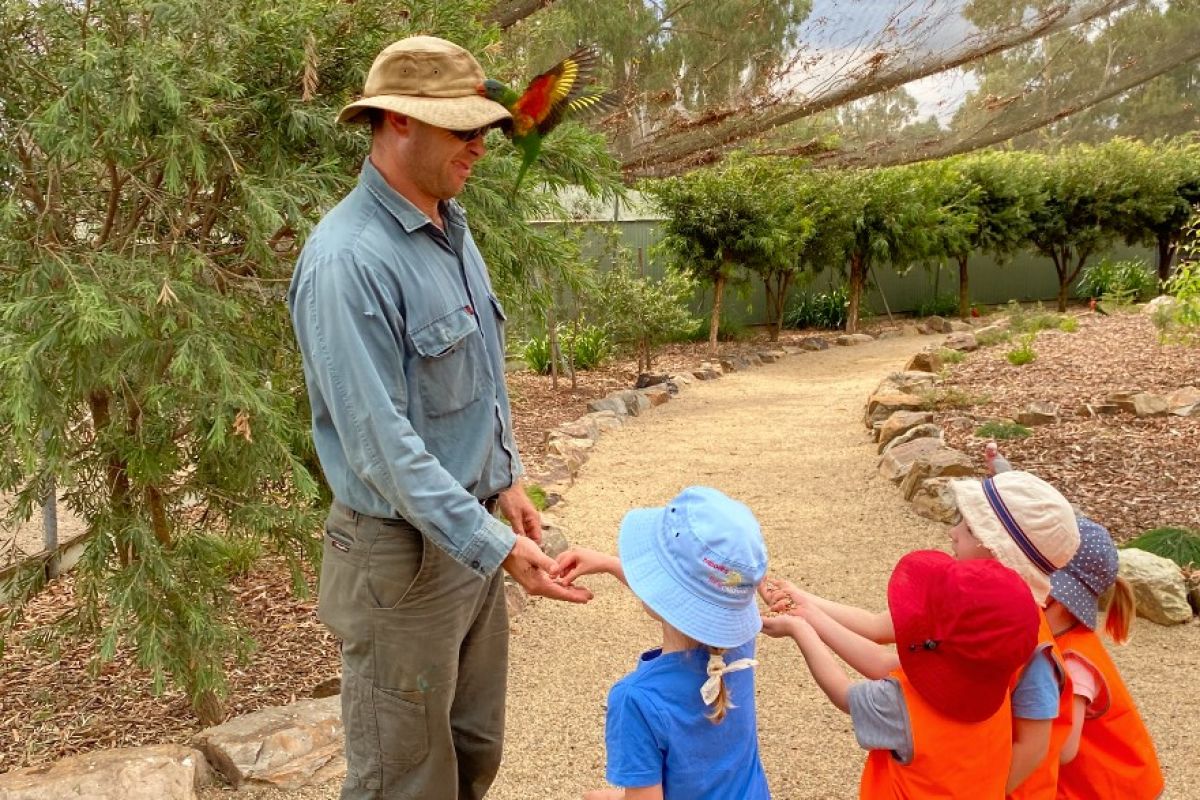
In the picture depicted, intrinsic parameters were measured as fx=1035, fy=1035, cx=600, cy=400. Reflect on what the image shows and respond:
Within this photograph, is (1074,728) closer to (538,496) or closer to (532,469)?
(538,496)

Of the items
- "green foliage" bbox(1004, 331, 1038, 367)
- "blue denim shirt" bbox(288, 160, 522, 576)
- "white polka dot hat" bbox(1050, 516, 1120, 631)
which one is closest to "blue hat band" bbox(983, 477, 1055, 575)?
"white polka dot hat" bbox(1050, 516, 1120, 631)

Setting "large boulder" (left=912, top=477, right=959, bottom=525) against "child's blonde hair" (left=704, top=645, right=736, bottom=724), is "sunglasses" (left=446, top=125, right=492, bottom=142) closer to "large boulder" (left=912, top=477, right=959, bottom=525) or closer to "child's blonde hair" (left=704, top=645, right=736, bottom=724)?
"child's blonde hair" (left=704, top=645, right=736, bottom=724)

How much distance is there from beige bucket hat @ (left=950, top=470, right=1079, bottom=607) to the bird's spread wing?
1302 mm

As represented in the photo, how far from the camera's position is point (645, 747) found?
5.73 ft

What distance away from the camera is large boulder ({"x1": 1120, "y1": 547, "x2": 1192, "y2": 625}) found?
411cm

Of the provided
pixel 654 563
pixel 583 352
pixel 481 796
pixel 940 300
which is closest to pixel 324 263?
pixel 654 563

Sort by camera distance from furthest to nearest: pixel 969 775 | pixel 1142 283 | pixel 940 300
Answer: pixel 940 300 → pixel 1142 283 → pixel 969 775

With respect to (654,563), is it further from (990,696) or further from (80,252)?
(80,252)

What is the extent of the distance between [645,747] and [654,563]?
308 millimetres

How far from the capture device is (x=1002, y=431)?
21.4ft

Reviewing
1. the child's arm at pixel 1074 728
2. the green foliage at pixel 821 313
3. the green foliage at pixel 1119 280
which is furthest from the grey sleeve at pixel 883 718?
the green foliage at pixel 1119 280

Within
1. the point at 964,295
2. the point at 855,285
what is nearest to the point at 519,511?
the point at 855,285

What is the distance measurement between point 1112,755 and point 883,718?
659mm

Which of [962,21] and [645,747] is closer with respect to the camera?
[645,747]
